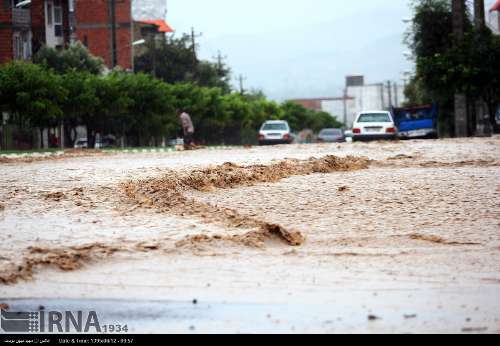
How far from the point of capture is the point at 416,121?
179ft

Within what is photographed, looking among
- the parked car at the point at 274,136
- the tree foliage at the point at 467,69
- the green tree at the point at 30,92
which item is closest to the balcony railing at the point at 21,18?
the parked car at the point at 274,136

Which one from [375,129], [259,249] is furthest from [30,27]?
[259,249]

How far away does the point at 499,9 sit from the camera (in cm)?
10844

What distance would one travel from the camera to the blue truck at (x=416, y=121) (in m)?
53.7

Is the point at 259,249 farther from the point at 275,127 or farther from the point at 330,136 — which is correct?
the point at 330,136

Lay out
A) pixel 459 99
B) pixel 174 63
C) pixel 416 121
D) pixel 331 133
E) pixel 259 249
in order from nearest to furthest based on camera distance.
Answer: pixel 259 249 → pixel 459 99 → pixel 416 121 → pixel 331 133 → pixel 174 63

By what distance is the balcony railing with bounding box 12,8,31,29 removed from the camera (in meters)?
63.9

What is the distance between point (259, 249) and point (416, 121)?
1716 inches

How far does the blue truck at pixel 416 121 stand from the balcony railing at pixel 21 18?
71.5ft

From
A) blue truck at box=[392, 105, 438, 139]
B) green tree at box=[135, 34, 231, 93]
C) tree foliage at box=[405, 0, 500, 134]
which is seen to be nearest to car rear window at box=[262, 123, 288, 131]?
blue truck at box=[392, 105, 438, 139]

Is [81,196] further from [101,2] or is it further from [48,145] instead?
[101,2]

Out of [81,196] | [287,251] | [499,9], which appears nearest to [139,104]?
[81,196]

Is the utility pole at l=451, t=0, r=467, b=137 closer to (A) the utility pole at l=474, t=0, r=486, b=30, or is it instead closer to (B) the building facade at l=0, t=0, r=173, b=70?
(A) the utility pole at l=474, t=0, r=486, b=30

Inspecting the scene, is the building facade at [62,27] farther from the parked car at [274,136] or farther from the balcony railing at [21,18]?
the parked car at [274,136]
